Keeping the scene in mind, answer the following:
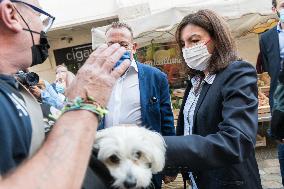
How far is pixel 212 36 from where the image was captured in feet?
8.71

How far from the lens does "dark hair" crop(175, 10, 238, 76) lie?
8.04ft

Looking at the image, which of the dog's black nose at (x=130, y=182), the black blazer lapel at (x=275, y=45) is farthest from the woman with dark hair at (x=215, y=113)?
the black blazer lapel at (x=275, y=45)

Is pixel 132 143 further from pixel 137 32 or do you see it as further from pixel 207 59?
pixel 137 32

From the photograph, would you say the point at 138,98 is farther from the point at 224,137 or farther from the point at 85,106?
the point at 85,106

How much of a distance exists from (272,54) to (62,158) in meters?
4.06

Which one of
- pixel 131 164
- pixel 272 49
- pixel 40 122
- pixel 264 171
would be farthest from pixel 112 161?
pixel 264 171

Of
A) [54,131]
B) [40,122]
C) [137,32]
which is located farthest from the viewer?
[137,32]

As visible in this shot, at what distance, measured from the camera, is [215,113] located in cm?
228

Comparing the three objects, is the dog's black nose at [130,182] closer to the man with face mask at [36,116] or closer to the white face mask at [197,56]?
the man with face mask at [36,116]

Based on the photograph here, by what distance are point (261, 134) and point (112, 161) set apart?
6627 millimetres

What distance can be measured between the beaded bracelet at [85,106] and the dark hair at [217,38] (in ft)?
4.44

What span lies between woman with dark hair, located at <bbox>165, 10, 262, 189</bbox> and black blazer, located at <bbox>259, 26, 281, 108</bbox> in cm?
192

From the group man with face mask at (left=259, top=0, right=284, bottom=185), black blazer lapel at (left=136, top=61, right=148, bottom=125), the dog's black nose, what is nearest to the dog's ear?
the dog's black nose

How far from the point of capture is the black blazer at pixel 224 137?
1.86 meters
